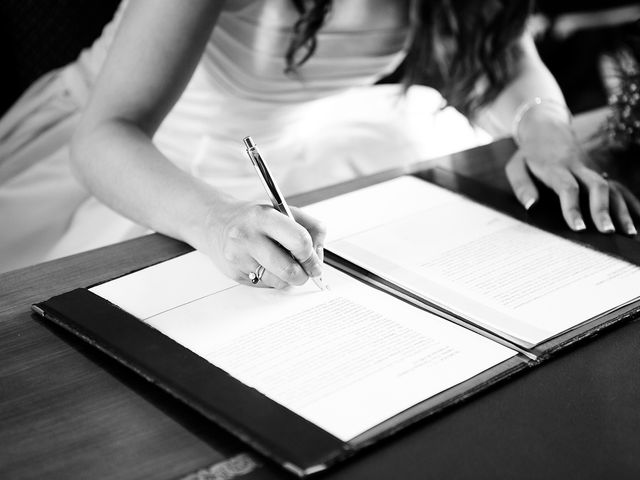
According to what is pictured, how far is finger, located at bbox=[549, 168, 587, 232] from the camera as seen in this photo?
3.43ft

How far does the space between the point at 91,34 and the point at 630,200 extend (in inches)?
47.3

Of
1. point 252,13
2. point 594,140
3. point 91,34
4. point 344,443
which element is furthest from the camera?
point 91,34

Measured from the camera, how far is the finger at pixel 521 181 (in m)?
1.11

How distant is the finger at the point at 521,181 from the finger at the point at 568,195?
0.10 ft

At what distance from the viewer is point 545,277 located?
0.92 meters

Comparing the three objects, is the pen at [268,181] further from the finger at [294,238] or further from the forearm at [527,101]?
the forearm at [527,101]

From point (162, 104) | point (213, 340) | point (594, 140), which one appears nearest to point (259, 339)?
point (213, 340)

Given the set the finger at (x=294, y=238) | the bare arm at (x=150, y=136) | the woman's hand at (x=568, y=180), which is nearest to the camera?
the finger at (x=294, y=238)

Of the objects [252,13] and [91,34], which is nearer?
[252,13]

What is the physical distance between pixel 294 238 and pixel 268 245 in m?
0.04

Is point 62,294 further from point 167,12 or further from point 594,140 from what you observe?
point 594,140

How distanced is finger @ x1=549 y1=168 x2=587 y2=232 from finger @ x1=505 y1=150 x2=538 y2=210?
0.03 metres

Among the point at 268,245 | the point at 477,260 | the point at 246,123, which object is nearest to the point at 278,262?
the point at 268,245

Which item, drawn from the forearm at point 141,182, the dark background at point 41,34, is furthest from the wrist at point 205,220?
the dark background at point 41,34
